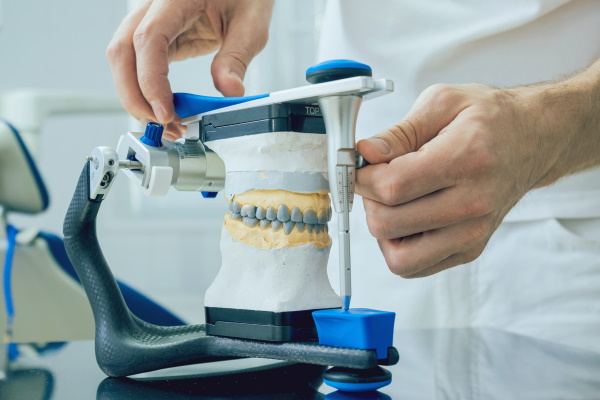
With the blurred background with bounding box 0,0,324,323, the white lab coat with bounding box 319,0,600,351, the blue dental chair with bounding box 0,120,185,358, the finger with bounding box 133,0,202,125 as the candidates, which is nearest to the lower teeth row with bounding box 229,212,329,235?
the finger with bounding box 133,0,202,125

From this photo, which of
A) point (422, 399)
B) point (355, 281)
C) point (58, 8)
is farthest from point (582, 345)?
point (58, 8)

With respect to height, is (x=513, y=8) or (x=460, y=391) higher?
(x=513, y=8)

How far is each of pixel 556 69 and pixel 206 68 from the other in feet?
7.36

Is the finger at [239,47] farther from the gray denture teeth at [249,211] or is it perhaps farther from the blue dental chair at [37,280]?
the blue dental chair at [37,280]

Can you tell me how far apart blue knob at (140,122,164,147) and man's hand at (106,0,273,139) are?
0.08 metres

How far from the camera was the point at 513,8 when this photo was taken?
1.04 meters

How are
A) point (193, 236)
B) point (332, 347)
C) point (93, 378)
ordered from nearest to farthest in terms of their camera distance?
1. point (332, 347)
2. point (93, 378)
3. point (193, 236)

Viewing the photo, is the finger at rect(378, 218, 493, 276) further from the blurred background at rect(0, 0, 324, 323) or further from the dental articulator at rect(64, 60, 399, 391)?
the blurred background at rect(0, 0, 324, 323)

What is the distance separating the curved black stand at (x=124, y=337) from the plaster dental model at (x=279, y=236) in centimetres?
2

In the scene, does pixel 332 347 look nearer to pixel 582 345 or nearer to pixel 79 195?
pixel 79 195

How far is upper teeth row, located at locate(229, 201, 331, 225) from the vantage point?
67 centimetres

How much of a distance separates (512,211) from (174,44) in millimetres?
601

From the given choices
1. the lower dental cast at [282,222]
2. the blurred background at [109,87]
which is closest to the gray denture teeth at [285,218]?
the lower dental cast at [282,222]

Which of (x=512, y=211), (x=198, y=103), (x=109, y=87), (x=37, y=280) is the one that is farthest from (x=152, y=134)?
(x=109, y=87)
